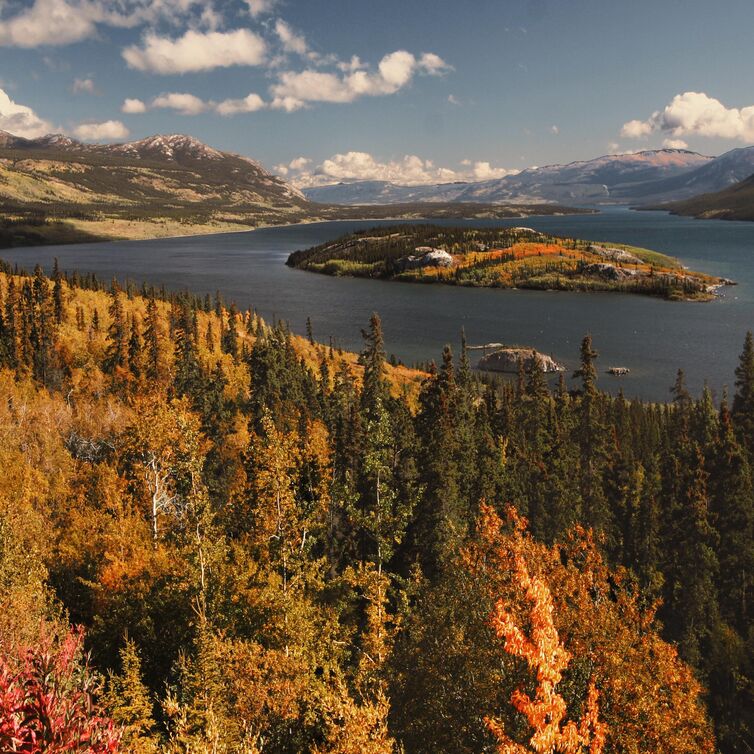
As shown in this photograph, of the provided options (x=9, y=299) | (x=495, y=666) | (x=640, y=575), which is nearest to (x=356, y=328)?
(x=9, y=299)

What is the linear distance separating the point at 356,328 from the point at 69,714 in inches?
7087

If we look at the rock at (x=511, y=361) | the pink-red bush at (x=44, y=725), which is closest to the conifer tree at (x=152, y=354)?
the pink-red bush at (x=44, y=725)

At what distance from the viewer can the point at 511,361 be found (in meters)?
150

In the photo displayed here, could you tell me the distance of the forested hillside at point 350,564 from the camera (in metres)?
21.0

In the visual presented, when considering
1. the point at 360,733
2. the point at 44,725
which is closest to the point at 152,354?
the point at 360,733

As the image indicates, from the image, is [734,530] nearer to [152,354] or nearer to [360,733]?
[360,733]

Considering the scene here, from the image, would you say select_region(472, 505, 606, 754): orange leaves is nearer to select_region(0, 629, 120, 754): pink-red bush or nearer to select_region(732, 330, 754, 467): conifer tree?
select_region(0, 629, 120, 754): pink-red bush

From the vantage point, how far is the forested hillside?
68.7 feet

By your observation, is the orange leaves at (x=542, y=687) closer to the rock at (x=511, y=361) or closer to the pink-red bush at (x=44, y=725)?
the pink-red bush at (x=44, y=725)

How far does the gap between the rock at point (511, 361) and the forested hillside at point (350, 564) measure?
116ft

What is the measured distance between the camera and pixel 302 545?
32.8 metres

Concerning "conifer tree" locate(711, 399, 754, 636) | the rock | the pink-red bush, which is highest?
the pink-red bush

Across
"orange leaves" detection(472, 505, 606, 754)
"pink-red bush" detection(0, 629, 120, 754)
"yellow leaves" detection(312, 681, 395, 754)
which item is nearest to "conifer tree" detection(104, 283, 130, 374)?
"yellow leaves" detection(312, 681, 395, 754)

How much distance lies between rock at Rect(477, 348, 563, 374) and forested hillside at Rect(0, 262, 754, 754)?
35.5 metres
